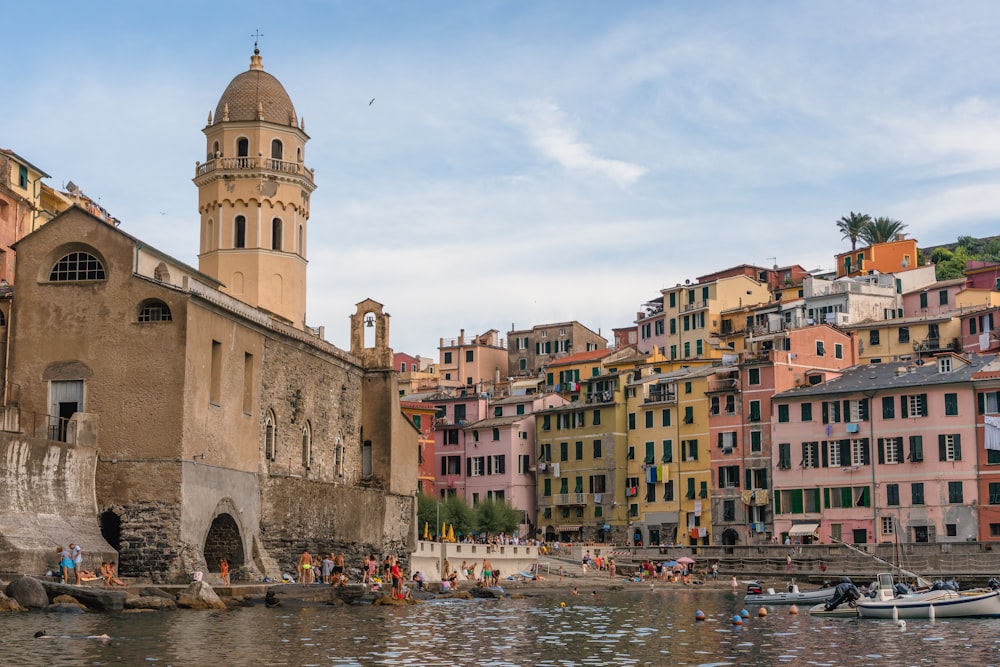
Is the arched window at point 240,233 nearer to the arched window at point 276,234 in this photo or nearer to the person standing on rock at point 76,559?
the arched window at point 276,234

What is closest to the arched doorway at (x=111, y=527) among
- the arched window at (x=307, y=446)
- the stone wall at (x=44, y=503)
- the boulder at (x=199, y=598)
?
the stone wall at (x=44, y=503)

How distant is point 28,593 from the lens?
3612 centimetres

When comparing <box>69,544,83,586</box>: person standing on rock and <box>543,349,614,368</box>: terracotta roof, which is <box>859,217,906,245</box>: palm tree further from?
<box>69,544,83,586</box>: person standing on rock

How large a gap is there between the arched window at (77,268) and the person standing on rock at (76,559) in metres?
9.55

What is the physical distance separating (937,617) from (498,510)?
43.5 m

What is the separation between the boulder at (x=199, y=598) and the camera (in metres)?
39.8

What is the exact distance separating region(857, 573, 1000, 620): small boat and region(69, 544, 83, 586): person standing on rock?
75.6ft

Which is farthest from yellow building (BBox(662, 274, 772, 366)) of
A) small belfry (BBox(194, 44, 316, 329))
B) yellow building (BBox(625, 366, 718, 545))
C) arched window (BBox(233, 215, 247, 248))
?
arched window (BBox(233, 215, 247, 248))

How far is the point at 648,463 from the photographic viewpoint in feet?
276

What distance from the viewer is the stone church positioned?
4356cm

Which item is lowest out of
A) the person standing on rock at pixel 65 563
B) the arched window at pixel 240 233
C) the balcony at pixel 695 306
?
the person standing on rock at pixel 65 563

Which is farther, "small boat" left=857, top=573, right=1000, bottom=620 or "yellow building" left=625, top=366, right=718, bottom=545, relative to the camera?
"yellow building" left=625, top=366, right=718, bottom=545

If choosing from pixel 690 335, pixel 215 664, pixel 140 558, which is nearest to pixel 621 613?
pixel 140 558

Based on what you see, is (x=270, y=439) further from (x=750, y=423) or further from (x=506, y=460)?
(x=506, y=460)
